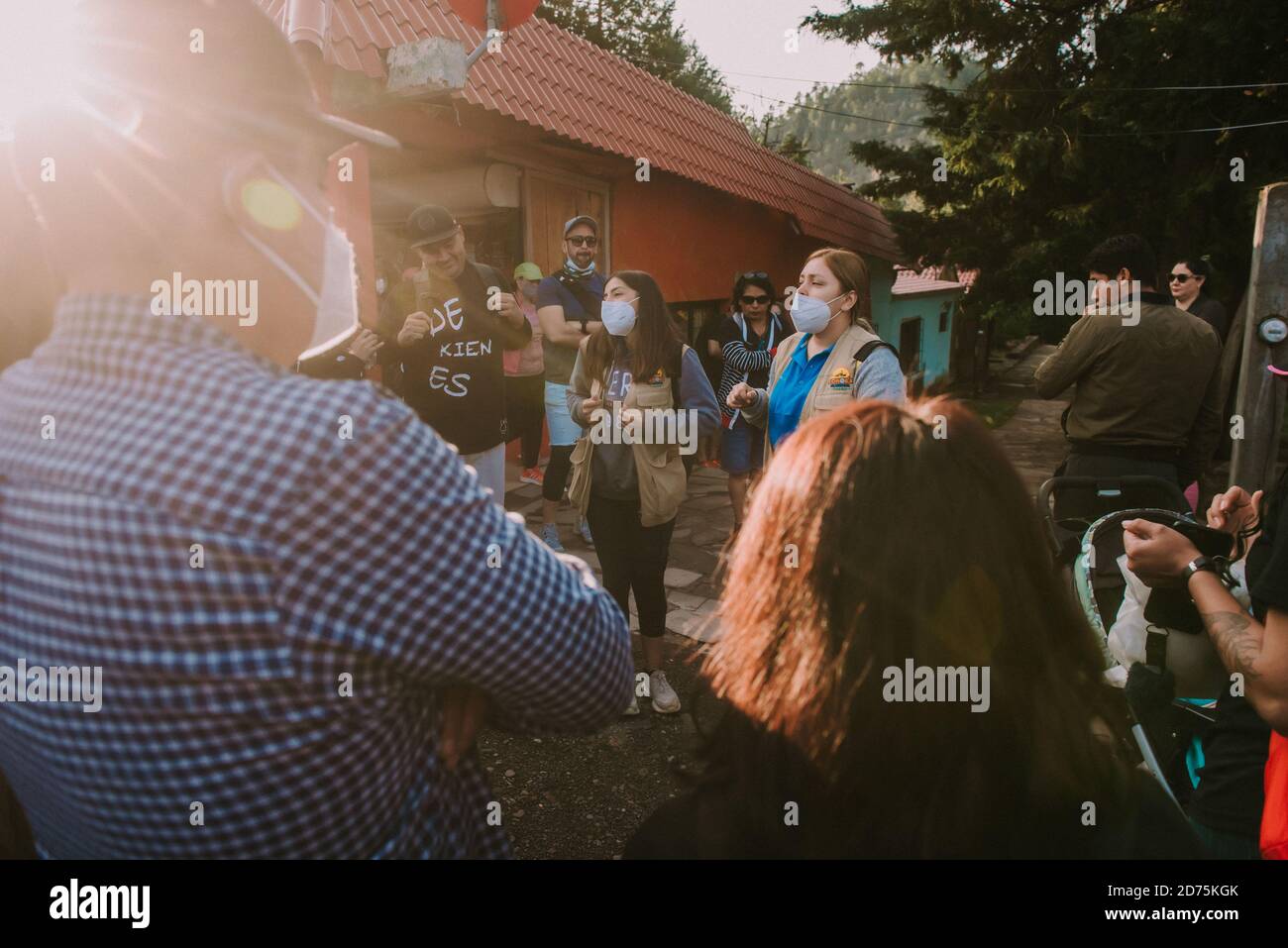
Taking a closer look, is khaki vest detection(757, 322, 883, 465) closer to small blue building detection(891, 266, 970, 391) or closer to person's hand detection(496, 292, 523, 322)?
person's hand detection(496, 292, 523, 322)

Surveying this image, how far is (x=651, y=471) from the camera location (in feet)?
11.3

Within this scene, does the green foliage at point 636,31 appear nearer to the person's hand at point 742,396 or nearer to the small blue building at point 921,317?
the small blue building at point 921,317

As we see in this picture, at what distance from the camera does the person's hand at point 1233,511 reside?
2.21m

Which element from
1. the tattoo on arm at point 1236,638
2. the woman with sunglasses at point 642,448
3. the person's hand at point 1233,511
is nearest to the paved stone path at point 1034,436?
the woman with sunglasses at point 642,448

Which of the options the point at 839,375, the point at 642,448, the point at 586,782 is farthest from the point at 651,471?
the point at 586,782

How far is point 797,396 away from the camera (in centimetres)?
347

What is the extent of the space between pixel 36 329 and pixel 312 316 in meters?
0.91

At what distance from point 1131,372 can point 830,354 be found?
4.79 feet

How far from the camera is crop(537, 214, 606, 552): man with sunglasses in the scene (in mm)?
5363

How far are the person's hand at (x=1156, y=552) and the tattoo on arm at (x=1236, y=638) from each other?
0.17m

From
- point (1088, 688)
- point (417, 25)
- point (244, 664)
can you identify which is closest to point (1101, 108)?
point (417, 25)

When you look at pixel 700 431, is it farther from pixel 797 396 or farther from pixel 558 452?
pixel 558 452

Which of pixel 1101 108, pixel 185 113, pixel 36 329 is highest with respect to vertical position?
pixel 1101 108
